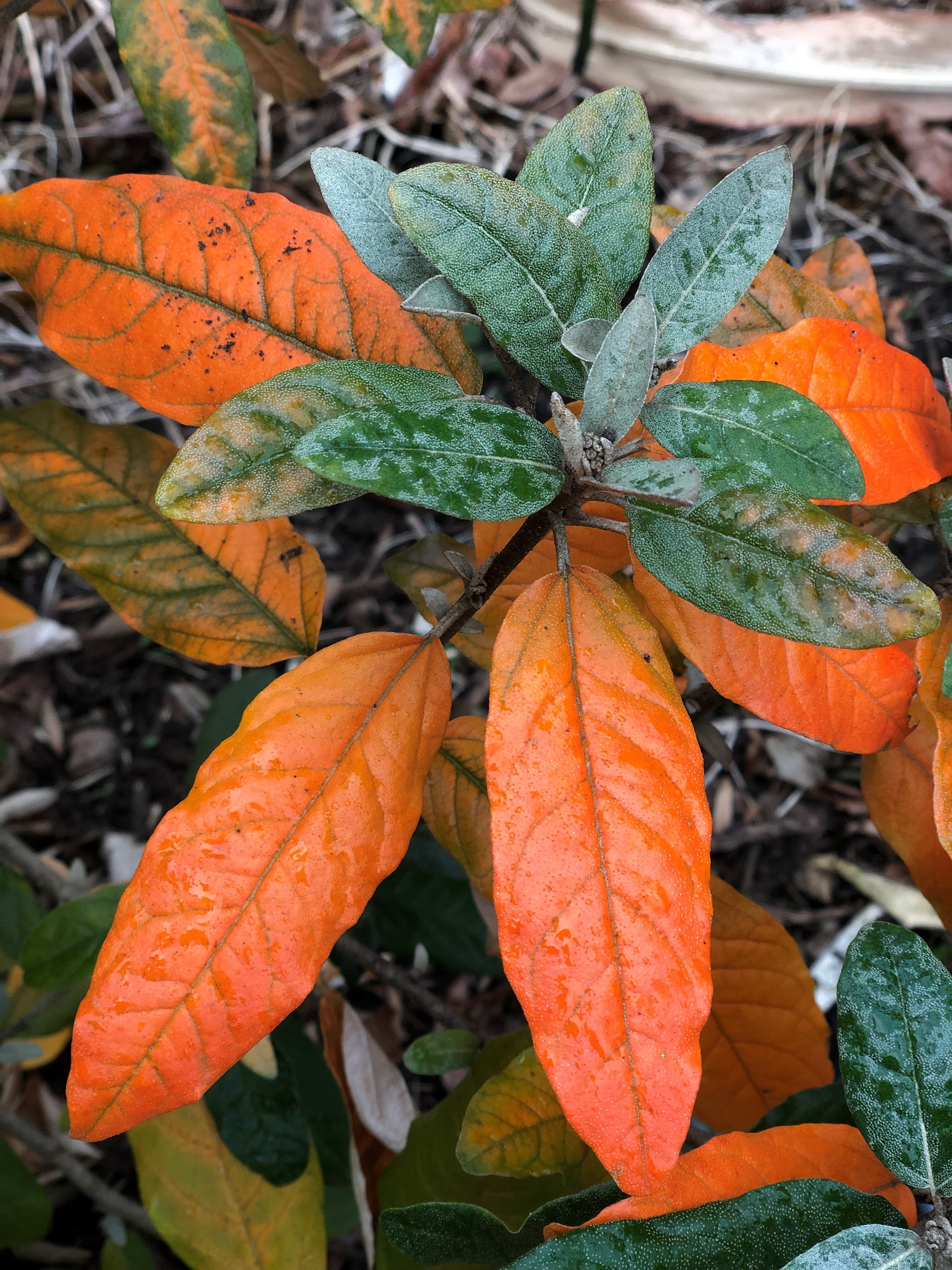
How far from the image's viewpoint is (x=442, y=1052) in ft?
3.65

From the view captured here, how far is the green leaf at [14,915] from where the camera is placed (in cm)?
134

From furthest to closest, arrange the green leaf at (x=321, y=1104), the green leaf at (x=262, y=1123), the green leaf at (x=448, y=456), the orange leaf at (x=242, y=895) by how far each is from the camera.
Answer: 1. the green leaf at (x=321, y=1104)
2. the green leaf at (x=262, y=1123)
3. the orange leaf at (x=242, y=895)
4. the green leaf at (x=448, y=456)

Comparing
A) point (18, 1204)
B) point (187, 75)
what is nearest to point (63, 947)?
point (18, 1204)

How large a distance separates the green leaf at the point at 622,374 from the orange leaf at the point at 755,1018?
63 centimetres

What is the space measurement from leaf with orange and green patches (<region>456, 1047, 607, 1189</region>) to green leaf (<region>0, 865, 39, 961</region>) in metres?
0.77

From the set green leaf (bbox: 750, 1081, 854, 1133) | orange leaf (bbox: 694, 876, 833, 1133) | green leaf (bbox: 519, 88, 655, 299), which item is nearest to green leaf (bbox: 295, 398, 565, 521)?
green leaf (bbox: 519, 88, 655, 299)

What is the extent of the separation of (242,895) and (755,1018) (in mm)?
664

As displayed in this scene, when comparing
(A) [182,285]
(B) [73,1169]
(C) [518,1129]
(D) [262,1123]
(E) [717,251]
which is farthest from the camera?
(B) [73,1169]

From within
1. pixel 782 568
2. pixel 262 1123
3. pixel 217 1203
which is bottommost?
pixel 217 1203

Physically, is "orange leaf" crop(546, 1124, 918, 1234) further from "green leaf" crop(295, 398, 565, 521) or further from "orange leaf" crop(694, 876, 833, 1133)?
"green leaf" crop(295, 398, 565, 521)

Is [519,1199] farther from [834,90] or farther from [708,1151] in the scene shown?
[834,90]

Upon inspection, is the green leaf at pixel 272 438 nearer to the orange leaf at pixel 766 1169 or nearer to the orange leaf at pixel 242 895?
the orange leaf at pixel 242 895

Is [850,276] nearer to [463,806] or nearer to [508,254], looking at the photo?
[508,254]

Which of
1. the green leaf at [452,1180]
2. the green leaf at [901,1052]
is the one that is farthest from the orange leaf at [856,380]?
the green leaf at [452,1180]
